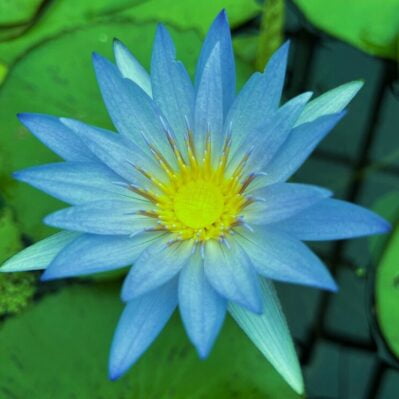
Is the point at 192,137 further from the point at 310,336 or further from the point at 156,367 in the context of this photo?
the point at 310,336

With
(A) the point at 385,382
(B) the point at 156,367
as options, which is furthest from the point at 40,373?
(A) the point at 385,382

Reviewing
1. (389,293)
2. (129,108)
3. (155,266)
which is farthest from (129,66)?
(389,293)

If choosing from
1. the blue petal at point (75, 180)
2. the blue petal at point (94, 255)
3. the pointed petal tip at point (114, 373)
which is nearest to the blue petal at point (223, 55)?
the blue petal at point (75, 180)

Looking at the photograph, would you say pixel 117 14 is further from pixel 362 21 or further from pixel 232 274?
pixel 232 274

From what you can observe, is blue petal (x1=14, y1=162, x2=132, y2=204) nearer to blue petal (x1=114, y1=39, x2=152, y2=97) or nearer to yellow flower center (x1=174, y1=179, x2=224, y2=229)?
yellow flower center (x1=174, y1=179, x2=224, y2=229)

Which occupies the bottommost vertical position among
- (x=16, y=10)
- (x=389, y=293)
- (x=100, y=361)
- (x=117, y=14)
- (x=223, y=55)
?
(x=389, y=293)

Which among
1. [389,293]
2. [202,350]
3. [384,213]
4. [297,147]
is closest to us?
[202,350]

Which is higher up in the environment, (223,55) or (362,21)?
(223,55)
